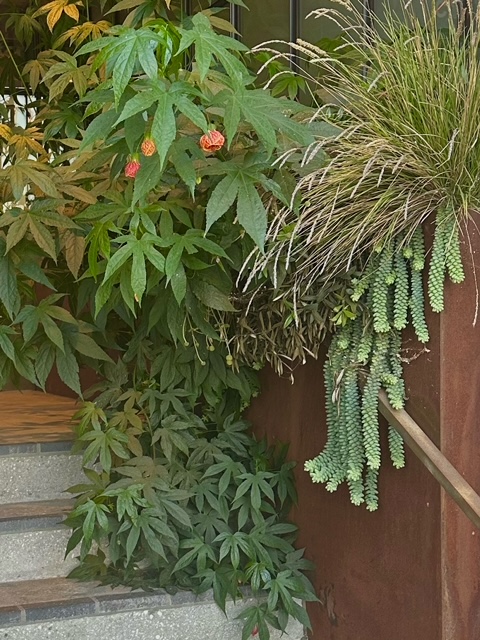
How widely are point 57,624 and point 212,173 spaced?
117 cm

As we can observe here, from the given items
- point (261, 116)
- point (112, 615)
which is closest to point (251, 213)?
point (261, 116)

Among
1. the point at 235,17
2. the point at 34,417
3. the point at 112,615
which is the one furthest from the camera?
the point at 34,417

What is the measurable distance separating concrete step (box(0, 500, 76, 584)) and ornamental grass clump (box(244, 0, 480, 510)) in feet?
2.95

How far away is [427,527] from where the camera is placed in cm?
186

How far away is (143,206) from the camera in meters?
1.73

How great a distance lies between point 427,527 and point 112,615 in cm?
83

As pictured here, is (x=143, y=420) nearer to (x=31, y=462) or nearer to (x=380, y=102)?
(x=31, y=462)

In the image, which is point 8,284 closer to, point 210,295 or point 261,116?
point 210,295

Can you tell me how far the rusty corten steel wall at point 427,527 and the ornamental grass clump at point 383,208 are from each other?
4 cm

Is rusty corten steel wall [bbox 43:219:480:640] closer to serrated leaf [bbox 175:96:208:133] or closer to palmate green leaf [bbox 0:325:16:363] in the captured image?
serrated leaf [bbox 175:96:208:133]

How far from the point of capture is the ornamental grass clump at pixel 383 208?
68.9 inches

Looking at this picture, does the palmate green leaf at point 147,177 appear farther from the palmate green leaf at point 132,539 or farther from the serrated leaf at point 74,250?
the palmate green leaf at point 132,539

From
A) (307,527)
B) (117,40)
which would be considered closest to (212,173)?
(117,40)

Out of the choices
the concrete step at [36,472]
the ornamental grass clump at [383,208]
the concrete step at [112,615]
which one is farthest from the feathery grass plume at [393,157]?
the concrete step at [36,472]
